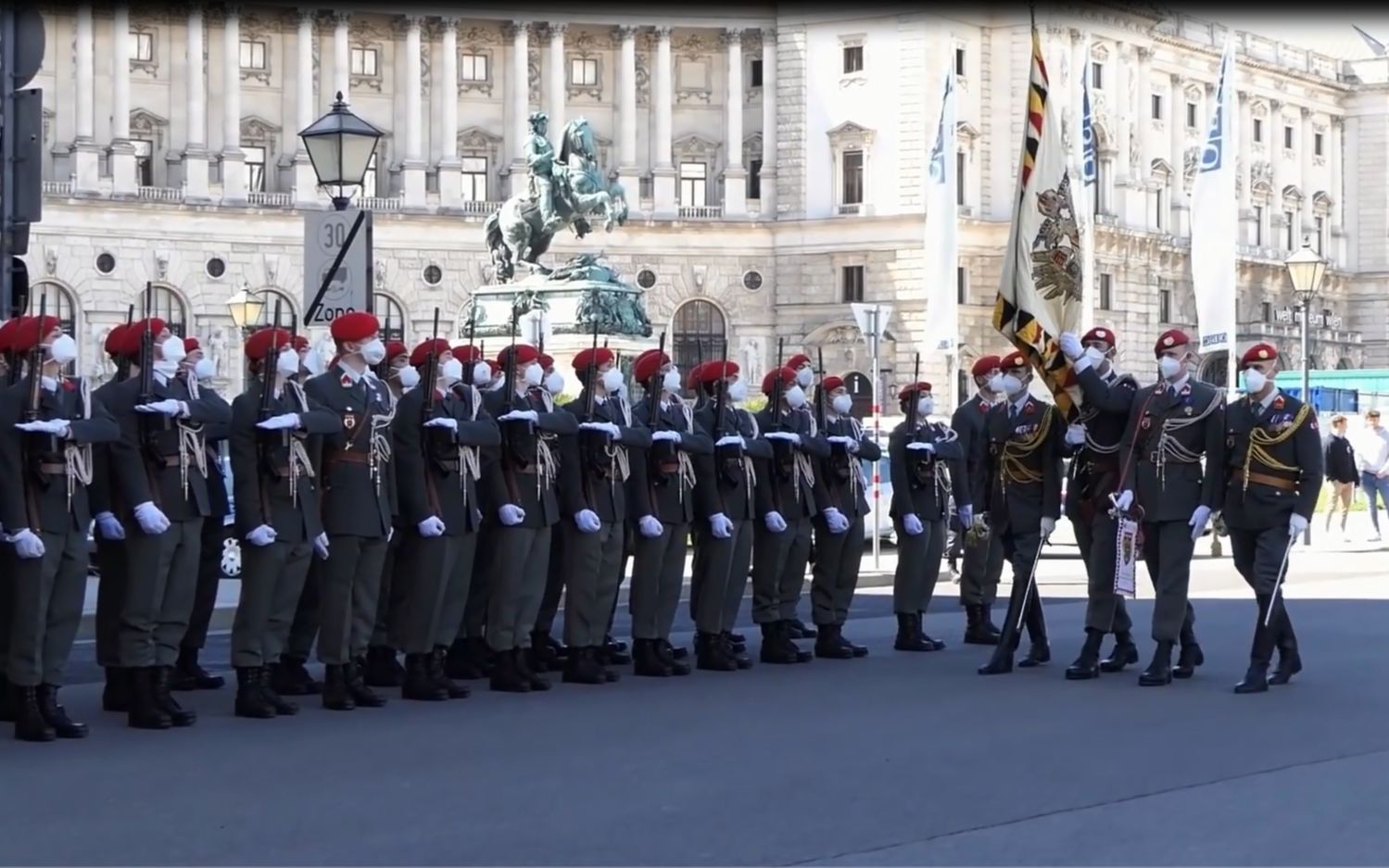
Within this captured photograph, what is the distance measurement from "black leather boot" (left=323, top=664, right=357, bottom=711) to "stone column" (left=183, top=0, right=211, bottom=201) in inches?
2262

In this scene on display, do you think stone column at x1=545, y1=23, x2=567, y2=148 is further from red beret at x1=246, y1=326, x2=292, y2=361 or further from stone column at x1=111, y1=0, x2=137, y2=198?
red beret at x1=246, y1=326, x2=292, y2=361

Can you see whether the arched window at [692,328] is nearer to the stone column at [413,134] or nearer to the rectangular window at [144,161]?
the stone column at [413,134]

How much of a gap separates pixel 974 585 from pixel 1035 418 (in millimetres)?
1796

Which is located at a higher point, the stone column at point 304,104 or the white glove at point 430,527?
the stone column at point 304,104

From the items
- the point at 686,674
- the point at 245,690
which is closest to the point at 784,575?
the point at 686,674

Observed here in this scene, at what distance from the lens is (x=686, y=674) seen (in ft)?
43.0

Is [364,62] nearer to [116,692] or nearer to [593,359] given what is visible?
[593,359]

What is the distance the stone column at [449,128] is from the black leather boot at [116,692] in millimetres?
59015

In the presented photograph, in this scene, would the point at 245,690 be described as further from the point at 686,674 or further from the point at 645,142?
the point at 645,142

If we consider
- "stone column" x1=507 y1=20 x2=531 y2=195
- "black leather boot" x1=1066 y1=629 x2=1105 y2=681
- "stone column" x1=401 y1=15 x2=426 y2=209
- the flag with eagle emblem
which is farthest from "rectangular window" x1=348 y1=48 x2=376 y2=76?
"black leather boot" x1=1066 y1=629 x2=1105 y2=681

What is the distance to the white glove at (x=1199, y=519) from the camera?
12180mm

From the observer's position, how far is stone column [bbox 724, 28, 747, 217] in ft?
235

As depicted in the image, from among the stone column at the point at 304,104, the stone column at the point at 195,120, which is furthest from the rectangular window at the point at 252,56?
the stone column at the point at 195,120

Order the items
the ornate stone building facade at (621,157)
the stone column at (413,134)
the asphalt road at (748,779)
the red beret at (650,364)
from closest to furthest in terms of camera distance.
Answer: the asphalt road at (748,779), the red beret at (650,364), the ornate stone building facade at (621,157), the stone column at (413,134)
